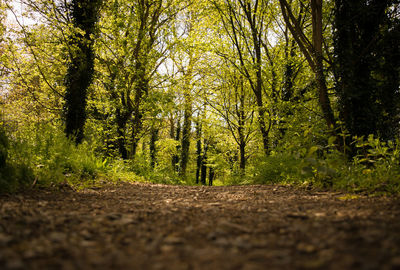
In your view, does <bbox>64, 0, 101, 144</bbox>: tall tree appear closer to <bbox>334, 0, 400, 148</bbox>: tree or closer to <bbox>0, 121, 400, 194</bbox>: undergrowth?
<bbox>0, 121, 400, 194</bbox>: undergrowth

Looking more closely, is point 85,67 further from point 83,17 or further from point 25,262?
point 25,262

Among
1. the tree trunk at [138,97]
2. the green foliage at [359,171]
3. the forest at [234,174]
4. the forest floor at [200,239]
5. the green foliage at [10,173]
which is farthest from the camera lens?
the tree trunk at [138,97]

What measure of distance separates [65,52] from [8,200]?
6950 millimetres

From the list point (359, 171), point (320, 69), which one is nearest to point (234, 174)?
point (320, 69)

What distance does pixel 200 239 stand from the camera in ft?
4.99

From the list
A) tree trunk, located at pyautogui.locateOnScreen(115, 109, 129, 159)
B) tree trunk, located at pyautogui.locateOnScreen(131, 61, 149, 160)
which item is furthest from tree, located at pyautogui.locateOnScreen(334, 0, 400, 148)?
tree trunk, located at pyautogui.locateOnScreen(115, 109, 129, 159)

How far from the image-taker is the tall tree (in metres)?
7.50

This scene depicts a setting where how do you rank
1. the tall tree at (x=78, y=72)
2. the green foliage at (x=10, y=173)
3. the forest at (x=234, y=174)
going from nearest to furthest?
the forest at (x=234, y=174)
the green foliage at (x=10, y=173)
the tall tree at (x=78, y=72)

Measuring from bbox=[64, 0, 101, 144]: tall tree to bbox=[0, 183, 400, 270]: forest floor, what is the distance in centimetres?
583

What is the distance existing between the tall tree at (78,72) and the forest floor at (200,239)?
583 centimetres

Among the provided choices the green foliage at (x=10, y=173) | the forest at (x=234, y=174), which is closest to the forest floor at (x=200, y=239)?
the forest at (x=234, y=174)

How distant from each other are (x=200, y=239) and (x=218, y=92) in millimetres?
13253

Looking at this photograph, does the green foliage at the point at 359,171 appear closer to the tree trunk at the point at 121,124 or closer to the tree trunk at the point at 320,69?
the tree trunk at the point at 320,69

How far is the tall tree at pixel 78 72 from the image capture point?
7504 millimetres
